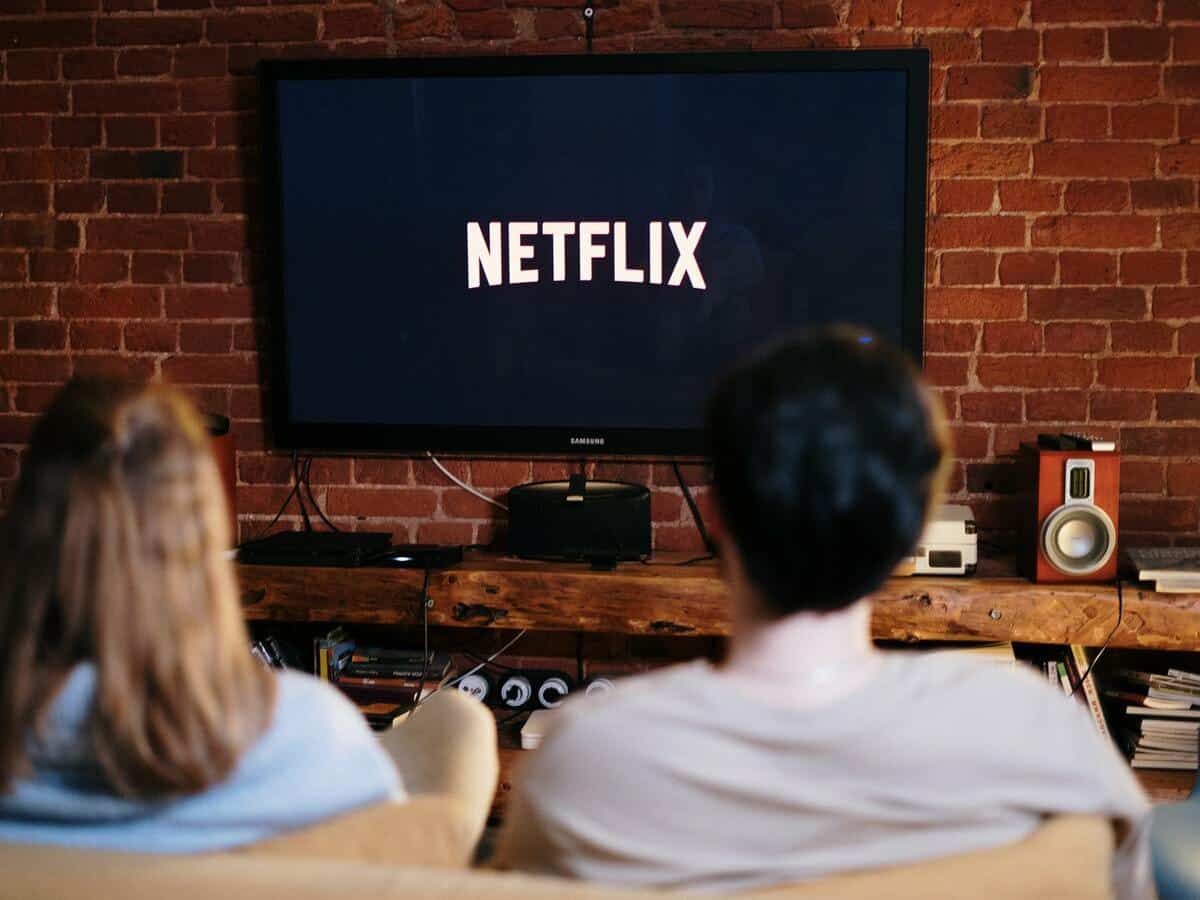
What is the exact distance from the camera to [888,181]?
3.05m

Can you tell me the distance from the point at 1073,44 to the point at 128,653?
2767mm

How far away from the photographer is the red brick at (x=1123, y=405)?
3105mm

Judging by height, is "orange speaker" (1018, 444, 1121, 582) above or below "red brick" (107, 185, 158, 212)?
below

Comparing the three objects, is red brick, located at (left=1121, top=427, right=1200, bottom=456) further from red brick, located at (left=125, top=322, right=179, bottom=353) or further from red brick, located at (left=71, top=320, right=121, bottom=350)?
red brick, located at (left=71, top=320, right=121, bottom=350)

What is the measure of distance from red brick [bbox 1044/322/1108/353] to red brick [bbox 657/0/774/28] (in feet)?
3.40

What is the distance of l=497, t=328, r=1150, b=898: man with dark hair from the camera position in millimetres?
986

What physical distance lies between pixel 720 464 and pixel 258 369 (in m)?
2.60

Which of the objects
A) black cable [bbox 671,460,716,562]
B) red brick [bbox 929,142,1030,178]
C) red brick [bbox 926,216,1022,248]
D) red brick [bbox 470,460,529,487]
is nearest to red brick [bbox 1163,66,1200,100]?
red brick [bbox 929,142,1030,178]

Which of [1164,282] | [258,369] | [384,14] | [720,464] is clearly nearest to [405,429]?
[258,369]

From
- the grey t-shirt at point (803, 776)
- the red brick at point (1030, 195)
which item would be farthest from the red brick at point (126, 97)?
the grey t-shirt at point (803, 776)

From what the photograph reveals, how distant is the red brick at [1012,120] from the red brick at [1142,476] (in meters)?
0.85

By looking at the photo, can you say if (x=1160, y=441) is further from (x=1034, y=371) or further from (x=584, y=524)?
(x=584, y=524)

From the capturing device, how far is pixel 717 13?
10.3 feet

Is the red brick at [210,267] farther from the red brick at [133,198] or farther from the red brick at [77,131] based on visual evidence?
the red brick at [77,131]
